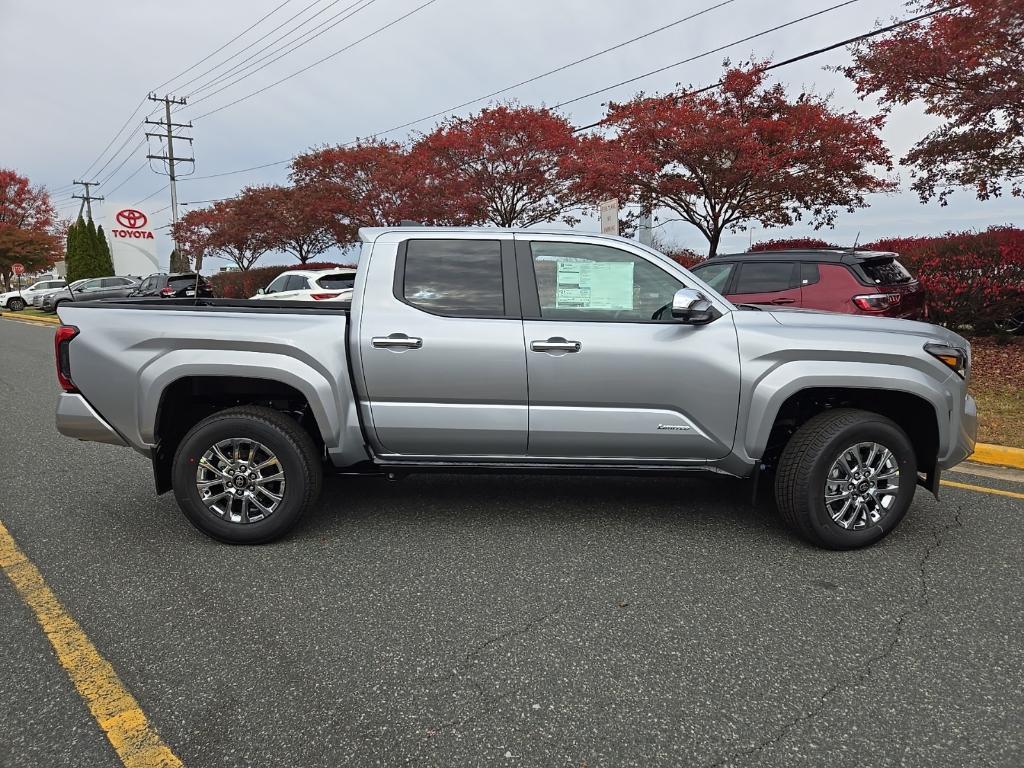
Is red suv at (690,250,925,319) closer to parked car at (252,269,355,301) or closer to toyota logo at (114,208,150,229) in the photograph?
parked car at (252,269,355,301)

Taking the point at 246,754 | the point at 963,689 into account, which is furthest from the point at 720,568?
the point at 246,754

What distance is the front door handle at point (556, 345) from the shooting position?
3902mm

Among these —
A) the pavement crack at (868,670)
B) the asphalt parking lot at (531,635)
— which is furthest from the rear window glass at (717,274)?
the pavement crack at (868,670)

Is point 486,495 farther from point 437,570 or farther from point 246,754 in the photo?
point 246,754

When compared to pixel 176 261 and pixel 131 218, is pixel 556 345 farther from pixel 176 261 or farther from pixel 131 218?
pixel 131 218

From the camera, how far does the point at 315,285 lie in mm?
15953

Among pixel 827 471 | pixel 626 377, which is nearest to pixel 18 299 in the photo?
pixel 626 377

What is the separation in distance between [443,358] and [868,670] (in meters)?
2.51

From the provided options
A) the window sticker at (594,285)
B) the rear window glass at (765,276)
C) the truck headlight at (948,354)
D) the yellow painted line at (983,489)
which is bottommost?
the yellow painted line at (983,489)

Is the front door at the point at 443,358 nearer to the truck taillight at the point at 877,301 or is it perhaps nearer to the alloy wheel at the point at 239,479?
the alloy wheel at the point at 239,479

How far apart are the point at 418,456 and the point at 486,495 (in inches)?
38.8

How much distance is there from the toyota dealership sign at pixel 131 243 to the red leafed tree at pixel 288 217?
88.4 ft

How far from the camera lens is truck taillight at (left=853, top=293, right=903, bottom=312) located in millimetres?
8250

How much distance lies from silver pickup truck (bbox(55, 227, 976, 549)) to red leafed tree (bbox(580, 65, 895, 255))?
1064cm
